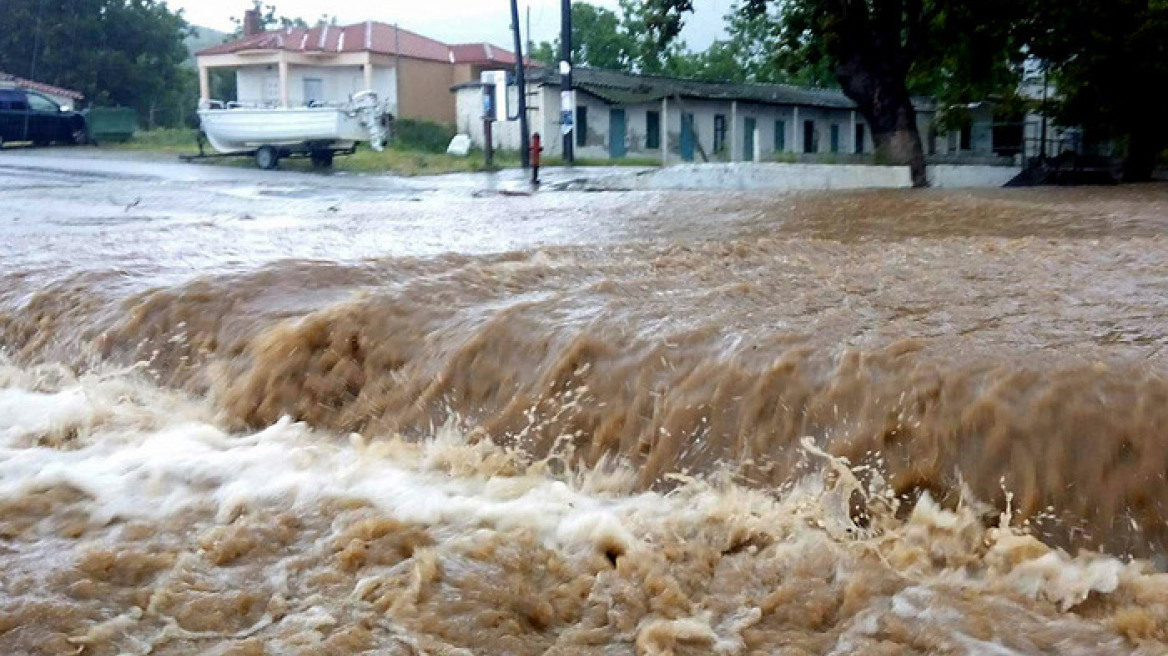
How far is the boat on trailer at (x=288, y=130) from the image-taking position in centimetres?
2261

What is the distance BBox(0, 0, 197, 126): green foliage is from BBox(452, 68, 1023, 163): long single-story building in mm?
10602

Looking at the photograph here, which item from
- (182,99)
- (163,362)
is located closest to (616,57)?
(182,99)

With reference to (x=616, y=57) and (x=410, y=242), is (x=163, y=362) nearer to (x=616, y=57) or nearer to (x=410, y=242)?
(x=410, y=242)

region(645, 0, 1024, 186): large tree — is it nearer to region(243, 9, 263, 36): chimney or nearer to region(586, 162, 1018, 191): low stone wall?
region(586, 162, 1018, 191): low stone wall

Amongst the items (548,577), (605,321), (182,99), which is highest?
(182,99)

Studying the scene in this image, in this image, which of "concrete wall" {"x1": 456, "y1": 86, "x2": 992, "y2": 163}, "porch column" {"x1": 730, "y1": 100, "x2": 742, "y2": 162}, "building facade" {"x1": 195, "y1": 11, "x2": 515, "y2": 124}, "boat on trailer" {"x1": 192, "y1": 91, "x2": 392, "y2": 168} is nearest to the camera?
"boat on trailer" {"x1": 192, "y1": 91, "x2": 392, "y2": 168}

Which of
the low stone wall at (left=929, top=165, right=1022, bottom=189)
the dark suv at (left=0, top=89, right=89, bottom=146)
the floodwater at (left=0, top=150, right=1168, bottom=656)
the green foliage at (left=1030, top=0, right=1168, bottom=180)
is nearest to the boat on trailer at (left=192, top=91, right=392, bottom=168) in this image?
the dark suv at (left=0, top=89, right=89, bottom=146)

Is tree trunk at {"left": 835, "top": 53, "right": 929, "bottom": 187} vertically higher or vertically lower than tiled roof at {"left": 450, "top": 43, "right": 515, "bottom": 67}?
lower

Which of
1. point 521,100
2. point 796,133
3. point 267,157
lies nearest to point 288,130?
point 267,157

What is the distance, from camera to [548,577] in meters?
2.66

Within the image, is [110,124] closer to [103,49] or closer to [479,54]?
[103,49]

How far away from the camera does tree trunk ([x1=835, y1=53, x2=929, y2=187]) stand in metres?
18.4

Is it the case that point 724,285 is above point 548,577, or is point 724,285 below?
above

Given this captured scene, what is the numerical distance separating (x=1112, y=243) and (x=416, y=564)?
561 centimetres
